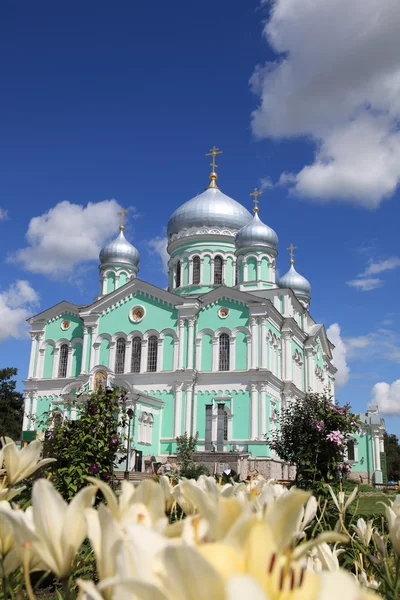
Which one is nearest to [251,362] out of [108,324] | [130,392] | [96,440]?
[130,392]

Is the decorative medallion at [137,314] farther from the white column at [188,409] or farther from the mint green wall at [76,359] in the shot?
the white column at [188,409]

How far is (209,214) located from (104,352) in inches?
412

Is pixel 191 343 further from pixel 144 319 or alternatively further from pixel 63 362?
pixel 63 362

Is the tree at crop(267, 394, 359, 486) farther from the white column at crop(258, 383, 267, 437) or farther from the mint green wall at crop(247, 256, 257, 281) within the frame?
the mint green wall at crop(247, 256, 257, 281)

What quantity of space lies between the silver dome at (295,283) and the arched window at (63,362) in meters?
15.1

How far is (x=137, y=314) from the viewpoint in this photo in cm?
3147

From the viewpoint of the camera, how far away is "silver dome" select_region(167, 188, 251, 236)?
35.4 meters

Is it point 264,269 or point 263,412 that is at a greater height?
point 264,269

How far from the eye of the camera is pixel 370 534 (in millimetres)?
2740

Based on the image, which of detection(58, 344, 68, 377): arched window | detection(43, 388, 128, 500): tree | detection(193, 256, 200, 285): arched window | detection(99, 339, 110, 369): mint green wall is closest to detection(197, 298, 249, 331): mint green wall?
detection(193, 256, 200, 285): arched window

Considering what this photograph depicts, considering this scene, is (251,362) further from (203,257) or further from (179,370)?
(203,257)

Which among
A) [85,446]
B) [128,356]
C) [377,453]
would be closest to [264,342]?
[128,356]

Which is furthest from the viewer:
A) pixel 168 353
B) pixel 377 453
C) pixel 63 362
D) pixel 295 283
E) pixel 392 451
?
pixel 392 451

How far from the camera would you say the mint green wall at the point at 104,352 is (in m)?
31.1
